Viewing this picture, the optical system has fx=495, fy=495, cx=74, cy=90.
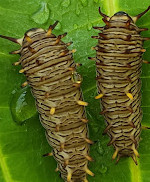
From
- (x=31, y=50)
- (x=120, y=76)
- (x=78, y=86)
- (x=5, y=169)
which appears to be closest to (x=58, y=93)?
(x=78, y=86)

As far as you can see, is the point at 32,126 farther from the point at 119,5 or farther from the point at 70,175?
the point at 119,5

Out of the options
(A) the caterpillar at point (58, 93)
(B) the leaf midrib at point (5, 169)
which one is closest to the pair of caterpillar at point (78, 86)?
(A) the caterpillar at point (58, 93)

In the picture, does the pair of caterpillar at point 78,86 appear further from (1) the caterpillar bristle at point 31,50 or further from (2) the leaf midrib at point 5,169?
(2) the leaf midrib at point 5,169

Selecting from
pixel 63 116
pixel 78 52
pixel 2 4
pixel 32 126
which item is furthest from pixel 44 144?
pixel 2 4

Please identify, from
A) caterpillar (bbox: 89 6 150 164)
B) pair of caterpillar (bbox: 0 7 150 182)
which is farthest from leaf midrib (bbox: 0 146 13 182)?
caterpillar (bbox: 89 6 150 164)

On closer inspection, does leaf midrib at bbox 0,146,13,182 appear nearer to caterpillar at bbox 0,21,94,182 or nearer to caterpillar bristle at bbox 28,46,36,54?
caterpillar at bbox 0,21,94,182

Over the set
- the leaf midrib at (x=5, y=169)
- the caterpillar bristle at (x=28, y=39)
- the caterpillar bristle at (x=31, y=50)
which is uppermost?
the caterpillar bristle at (x=28, y=39)

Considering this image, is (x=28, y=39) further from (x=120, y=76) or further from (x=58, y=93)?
(x=120, y=76)
